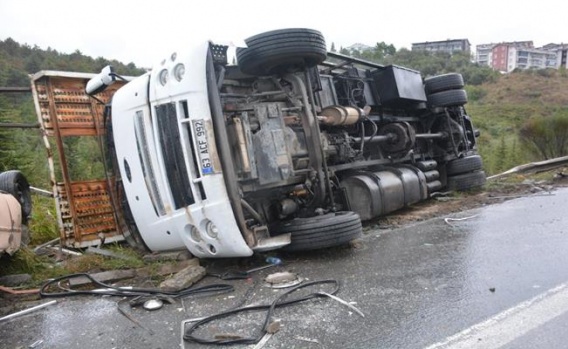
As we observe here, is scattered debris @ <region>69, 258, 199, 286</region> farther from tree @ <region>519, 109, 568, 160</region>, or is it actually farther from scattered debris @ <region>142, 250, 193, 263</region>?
tree @ <region>519, 109, 568, 160</region>

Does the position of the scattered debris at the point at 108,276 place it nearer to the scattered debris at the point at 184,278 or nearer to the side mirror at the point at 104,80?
the scattered debris at the point at 184,278

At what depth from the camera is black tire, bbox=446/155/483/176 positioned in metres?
7.79

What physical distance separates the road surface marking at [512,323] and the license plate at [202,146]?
205cm

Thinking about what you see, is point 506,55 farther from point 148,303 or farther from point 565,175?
point 148,303

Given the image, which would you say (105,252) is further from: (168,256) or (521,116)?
(521,116)

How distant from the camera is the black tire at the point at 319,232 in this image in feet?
12.8

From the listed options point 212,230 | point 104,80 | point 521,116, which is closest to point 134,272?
point 212,230

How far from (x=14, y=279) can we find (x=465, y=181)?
6805 millimetres

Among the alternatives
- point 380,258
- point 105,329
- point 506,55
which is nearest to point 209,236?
point 105,329

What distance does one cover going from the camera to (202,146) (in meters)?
3.49

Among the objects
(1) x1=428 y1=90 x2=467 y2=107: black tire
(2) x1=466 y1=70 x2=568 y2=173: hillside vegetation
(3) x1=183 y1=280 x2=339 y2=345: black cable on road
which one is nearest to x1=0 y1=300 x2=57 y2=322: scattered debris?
(3) x1=183 y1=280 x2=339 y2=345: black cable on road

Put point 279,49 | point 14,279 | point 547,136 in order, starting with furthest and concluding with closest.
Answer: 1. point 547,136
2. point 279,49
3. point 14,279

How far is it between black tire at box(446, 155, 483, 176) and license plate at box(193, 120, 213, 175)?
18.5 feet

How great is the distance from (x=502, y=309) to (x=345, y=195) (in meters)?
2.59
